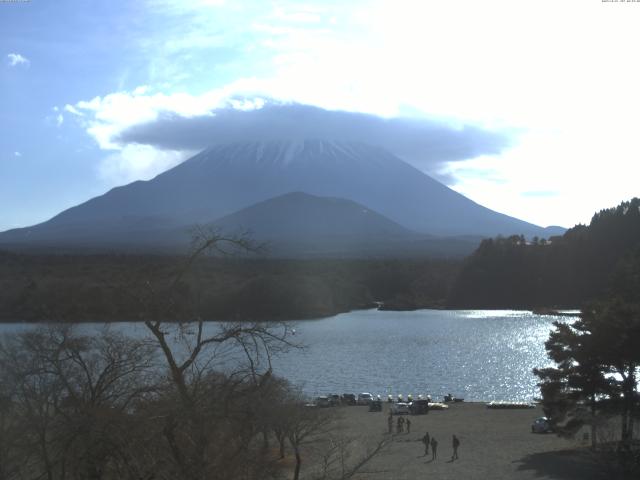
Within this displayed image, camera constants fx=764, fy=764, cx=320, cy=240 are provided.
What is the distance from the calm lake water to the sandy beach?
3.22 m

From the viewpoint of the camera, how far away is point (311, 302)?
63250 mm

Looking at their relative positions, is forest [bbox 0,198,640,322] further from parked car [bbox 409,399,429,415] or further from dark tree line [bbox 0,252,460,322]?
parked car [bbox 409,399,429,415]

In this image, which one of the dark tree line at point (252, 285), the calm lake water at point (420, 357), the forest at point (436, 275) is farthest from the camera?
the forest at point (436, 275)

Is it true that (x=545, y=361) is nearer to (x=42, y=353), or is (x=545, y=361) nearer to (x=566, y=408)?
(x=566, y=408)

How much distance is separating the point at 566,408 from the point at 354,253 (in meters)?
99.8

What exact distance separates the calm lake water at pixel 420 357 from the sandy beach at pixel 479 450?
10.5 feet

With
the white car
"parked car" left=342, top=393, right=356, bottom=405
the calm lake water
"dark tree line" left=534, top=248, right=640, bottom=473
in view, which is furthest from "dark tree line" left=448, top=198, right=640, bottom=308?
"dark tree line" left=534, top=248, right=640, bottom=473

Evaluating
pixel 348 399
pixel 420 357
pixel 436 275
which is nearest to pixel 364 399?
pixel 348 399

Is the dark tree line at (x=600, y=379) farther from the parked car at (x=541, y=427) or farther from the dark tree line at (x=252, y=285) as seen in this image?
the dark tree line at (x=252, y=285)

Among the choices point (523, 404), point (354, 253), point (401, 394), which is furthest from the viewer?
point (354, 253)

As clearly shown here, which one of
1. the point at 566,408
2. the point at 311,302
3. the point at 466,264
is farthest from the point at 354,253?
the point at 566,408

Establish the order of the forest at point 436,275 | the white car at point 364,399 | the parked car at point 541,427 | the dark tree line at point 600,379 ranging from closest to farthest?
the dark tree line at point 600,379 < the parked car at point 541,427 < the white car at point 364,399 < the forest at point 436,275

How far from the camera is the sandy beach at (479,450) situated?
12.9 m

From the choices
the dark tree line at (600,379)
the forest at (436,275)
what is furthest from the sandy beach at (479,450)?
the forest at (436,275)
